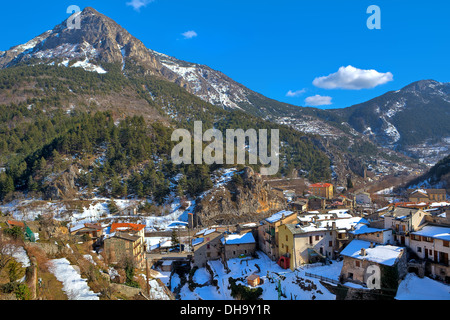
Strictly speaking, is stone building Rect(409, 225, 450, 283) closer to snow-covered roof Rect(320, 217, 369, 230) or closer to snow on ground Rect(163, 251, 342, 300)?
snow on ground Rect(163, 251, 342, 300)

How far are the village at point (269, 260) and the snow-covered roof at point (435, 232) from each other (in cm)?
6

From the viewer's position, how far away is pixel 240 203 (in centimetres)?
5903

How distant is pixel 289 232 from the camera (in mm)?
28906

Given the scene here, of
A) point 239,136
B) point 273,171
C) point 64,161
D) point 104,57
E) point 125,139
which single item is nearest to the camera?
point 64,161

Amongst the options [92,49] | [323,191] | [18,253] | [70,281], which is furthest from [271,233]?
[92,49]

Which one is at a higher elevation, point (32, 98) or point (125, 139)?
point (32, 98)

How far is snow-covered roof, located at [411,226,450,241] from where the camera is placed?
23044 millimetres

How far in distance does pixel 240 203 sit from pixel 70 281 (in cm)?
4287

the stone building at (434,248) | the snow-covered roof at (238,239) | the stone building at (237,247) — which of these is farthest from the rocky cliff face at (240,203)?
the stone building at (434,248)

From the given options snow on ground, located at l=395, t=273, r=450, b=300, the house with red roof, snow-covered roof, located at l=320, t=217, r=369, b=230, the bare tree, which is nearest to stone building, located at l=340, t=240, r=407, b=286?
snow on ground, located at l=395, t=273, r=450, b=300
